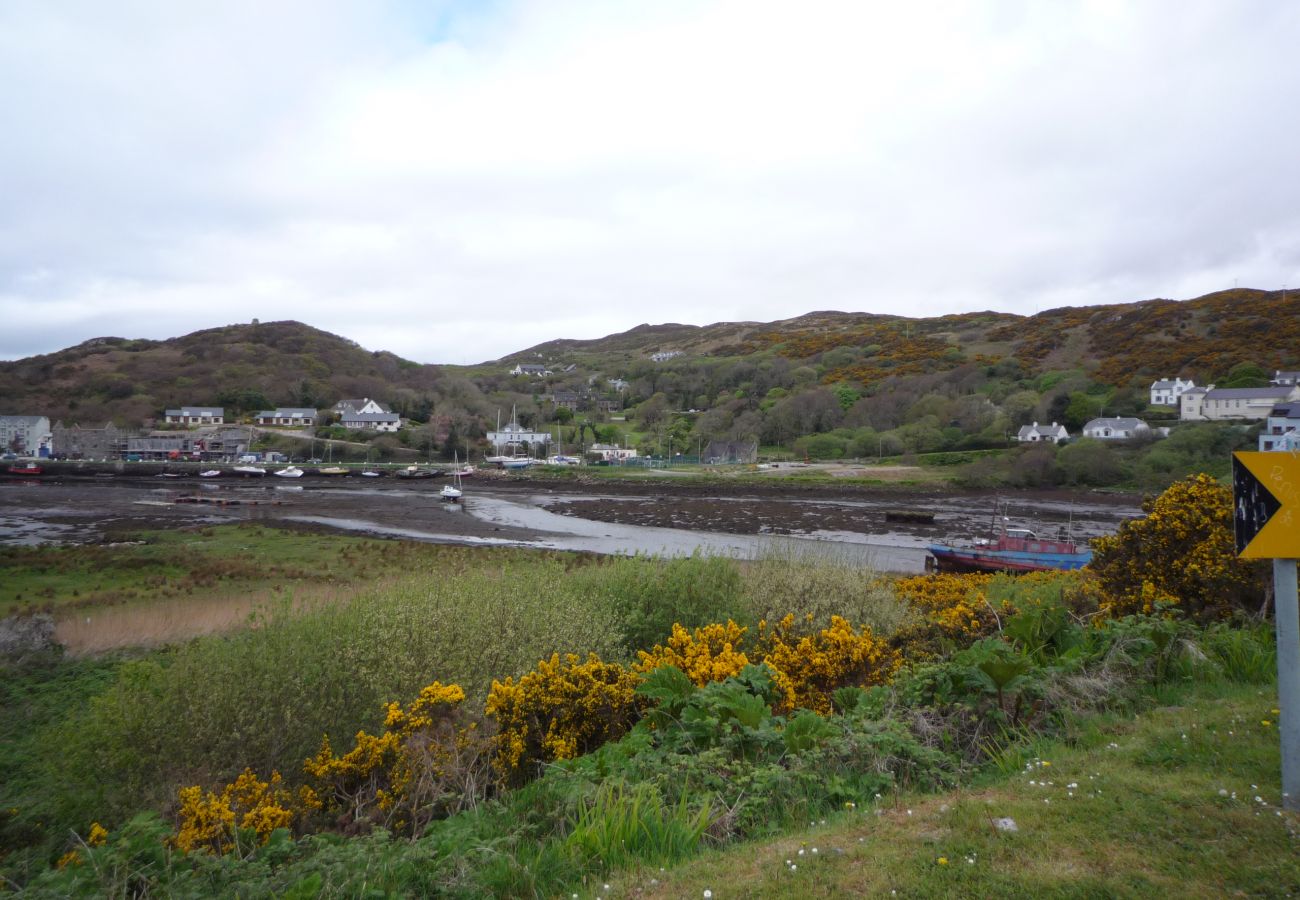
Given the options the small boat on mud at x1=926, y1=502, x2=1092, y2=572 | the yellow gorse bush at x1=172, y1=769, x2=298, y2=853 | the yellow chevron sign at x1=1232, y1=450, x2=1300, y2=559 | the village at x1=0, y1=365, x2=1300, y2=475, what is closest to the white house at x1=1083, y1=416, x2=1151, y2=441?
the village at x1=0, y1=365, x2=1300, y2=475

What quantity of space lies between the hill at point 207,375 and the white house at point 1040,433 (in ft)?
322

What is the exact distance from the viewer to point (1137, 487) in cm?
5691

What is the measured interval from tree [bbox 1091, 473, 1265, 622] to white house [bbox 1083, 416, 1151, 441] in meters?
69.9

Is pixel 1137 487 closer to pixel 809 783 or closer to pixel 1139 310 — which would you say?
pixel 809 783

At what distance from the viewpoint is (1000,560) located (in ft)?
79.2

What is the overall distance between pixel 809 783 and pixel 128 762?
22.8ft

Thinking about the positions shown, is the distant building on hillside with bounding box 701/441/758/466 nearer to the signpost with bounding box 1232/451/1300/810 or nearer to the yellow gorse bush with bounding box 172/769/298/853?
the yellow gorse bush with bounding box 172/769/298/853

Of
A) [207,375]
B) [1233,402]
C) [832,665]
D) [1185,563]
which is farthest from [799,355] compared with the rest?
[832,665]

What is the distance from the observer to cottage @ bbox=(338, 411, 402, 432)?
112 metres

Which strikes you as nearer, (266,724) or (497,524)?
(266,724)

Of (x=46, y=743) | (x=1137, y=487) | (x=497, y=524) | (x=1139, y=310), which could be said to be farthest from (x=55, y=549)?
(x=1139, y=310)

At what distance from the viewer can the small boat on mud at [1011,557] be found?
922 inches

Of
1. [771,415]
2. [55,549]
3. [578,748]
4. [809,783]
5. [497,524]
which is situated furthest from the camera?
[771,415]

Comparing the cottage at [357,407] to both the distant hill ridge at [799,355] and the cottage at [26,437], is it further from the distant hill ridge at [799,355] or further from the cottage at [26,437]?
the cottage at [26,437]
